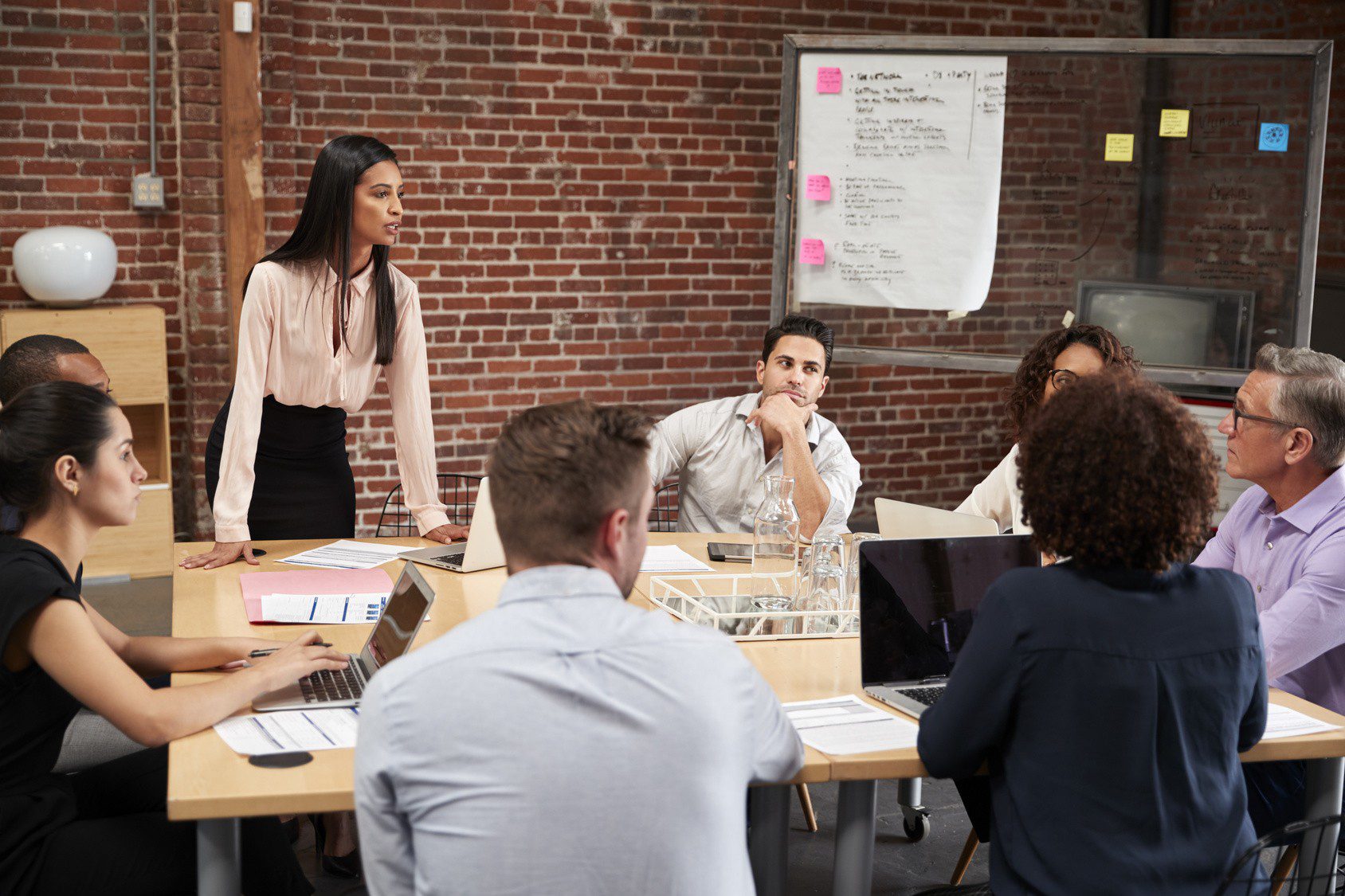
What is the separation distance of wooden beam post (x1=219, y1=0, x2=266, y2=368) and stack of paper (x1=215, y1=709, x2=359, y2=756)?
3.48 metres

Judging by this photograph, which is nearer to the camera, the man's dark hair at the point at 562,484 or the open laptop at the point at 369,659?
the man's dark hair at the point at 562,484

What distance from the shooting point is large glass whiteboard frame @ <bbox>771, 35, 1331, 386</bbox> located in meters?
4.39

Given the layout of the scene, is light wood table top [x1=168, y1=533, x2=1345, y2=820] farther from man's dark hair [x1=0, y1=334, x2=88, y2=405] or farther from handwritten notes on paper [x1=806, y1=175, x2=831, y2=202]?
handwritten notes on paper [x1=806, y1=175, x2=831, y2=202]

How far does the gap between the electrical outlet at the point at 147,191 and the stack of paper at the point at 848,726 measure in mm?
4136

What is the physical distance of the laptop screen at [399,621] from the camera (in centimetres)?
202

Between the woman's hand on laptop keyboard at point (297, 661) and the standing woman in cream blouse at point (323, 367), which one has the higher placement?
the standing woman in cream blouse at point (323, 367)

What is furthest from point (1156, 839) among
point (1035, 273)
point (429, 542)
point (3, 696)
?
point (1035, 273)

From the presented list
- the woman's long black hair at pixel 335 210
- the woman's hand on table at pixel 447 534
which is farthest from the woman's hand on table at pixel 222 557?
the woman's long black hair at pixel 335 210

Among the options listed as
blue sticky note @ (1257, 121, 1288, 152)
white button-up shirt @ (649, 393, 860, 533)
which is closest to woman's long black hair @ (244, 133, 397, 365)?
white button-up shirt @ (649, 393, 860, 533)

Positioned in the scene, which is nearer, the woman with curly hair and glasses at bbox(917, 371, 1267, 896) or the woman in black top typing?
the woman with curly hair and glasses at bbox(917, 371, 1267, 896)

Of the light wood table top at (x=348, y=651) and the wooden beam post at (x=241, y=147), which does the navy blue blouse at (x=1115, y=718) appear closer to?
the light wood table top at (x=348, y=651)

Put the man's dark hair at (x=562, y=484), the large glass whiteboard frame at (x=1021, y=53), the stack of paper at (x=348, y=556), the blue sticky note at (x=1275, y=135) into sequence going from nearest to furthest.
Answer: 1. the man's dark hair at (x=562, y=484)
2. the stack of paper at (x=348, y=556)
3. the large glass whiteboard frame at (x=1021, y=53)
4. the blue sticky note at (x=1275, y=135)

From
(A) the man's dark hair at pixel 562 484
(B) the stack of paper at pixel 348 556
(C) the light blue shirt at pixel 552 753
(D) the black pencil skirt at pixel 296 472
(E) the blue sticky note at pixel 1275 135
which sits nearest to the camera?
(C) the light blue shirt at pixel 552 753

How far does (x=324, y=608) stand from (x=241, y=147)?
3.22 metres
